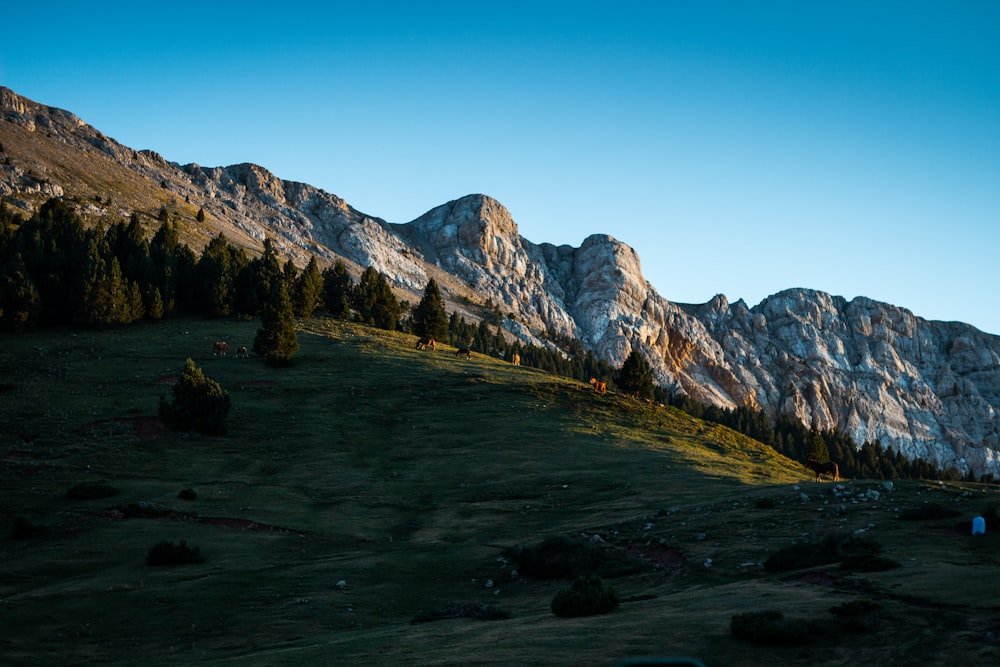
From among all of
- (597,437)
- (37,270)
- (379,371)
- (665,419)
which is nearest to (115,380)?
(379,371)

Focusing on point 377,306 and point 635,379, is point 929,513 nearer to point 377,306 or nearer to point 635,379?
point 635,379

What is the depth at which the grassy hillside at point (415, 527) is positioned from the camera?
18.3 meters

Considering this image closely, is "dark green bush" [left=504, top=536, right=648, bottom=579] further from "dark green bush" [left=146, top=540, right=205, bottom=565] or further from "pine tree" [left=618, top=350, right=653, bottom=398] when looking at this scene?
"pine tree" [left=618, top=350, right=653, bottom=398]

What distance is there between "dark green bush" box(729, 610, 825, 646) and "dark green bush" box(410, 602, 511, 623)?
8.87 meters

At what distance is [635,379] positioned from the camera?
9669 centimetres

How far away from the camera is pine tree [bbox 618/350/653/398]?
96750 mm

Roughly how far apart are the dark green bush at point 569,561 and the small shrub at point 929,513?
946cm

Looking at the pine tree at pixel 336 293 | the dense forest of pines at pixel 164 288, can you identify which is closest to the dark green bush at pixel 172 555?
the dense forest of pines at pixel 164 288

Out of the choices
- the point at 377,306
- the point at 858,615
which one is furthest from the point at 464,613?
the point at 377,306

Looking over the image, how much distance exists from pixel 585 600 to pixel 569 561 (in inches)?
318

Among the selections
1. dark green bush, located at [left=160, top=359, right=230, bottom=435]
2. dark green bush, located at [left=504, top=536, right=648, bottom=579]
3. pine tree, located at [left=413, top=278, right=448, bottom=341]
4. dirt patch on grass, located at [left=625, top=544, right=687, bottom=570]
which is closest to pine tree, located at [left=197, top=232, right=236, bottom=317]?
pine tree, located at [left=413, top=278, right=448, bottom=341]

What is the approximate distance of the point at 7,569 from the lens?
31844 mm

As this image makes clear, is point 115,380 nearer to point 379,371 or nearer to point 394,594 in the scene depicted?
point 379,371

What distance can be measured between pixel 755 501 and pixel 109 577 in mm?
28217
